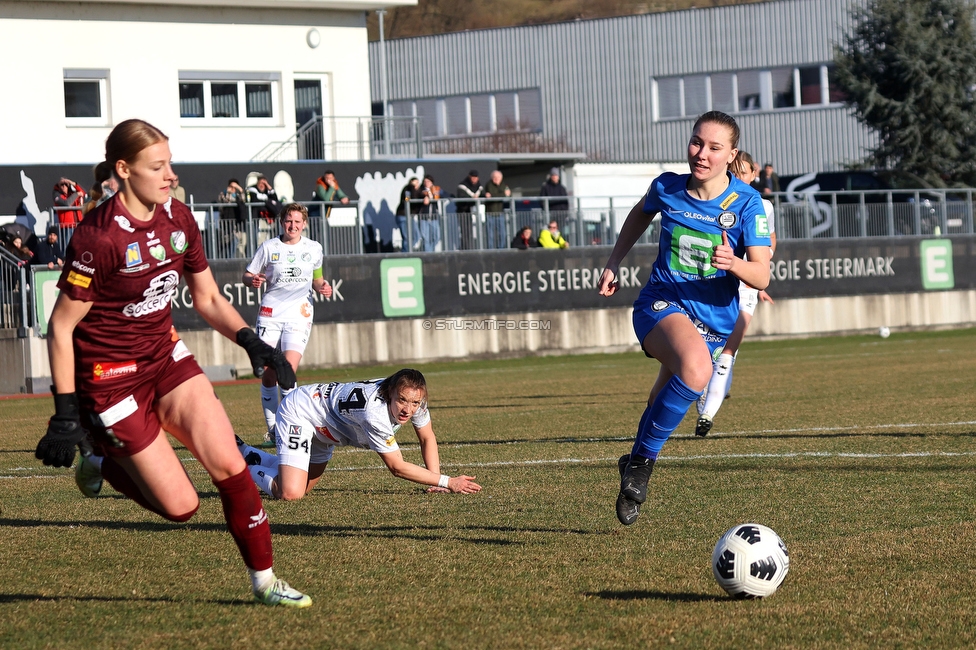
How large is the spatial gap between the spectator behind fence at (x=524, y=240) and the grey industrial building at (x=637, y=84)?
23.0 meters

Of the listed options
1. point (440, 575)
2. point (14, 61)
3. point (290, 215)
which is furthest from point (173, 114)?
point (440, 575)

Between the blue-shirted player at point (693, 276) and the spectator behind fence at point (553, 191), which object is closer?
the blue-shirted player at point (693, 276)

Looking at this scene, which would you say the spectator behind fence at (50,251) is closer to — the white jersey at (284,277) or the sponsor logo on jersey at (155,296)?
the white jersey at (284,277)

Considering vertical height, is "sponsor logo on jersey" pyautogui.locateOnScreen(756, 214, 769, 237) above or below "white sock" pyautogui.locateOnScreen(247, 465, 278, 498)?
above

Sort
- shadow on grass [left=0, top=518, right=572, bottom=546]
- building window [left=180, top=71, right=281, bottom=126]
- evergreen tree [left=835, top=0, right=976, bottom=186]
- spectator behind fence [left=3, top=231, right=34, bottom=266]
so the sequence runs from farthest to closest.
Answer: evergreen tree [left=835, top=0, right=976, bottom=186]
building window [left=180, top=71, right=281, bottom=126]
spectator behind fence [left=3, top=231, right=34, bottom=266]
shadow on grass [left=0, top=518, right=572, bottom=546]

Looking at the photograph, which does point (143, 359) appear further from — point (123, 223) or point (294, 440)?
point (294, 440)

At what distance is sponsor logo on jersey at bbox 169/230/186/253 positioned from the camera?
5.33m

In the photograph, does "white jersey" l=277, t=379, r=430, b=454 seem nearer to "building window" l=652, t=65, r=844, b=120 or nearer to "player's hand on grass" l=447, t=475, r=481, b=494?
"player's hand on grass" l=447, t=475, r=481, b=494

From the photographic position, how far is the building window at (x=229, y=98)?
33406mm

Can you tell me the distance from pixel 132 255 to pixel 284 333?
6883 mm

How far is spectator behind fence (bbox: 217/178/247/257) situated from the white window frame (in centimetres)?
976

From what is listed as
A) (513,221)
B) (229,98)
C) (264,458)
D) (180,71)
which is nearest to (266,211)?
(513,221)

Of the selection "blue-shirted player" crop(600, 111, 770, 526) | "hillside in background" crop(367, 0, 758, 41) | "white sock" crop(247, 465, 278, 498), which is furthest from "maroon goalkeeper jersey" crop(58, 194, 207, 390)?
"hillside in background" crop(367, 0, 758, 41)

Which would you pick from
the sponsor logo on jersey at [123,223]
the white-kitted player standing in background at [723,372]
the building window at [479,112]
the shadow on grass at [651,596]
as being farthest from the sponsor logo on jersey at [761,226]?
the building window at [479,112]
